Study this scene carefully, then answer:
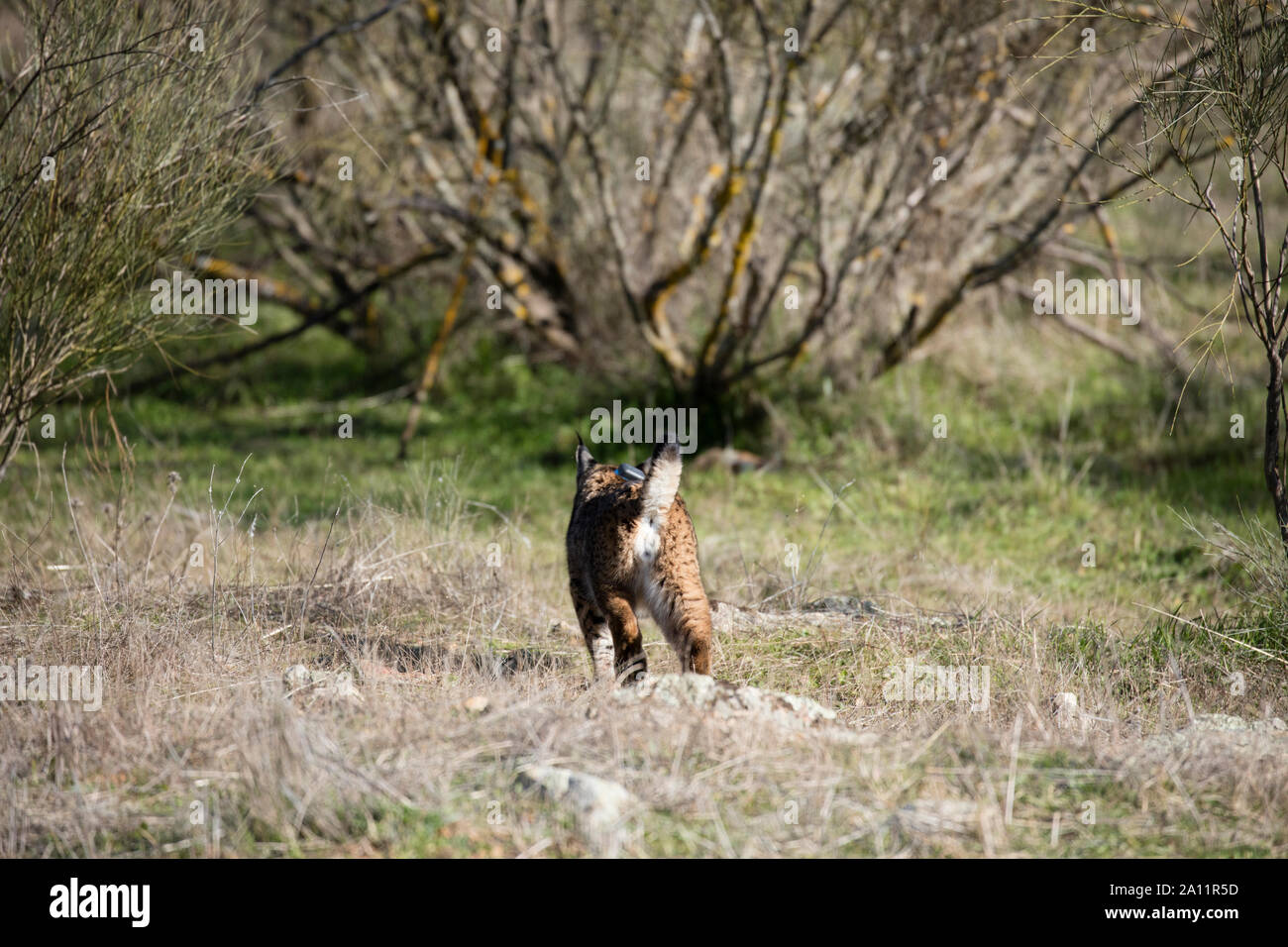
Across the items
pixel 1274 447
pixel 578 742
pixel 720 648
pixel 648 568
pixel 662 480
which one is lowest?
pixel 578 742

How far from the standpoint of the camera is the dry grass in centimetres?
340

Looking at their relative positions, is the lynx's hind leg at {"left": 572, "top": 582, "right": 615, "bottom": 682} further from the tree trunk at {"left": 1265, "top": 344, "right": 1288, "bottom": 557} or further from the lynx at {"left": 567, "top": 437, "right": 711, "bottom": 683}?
the tree trunk at {"left": 1265, "top": 344, "right": 1288, "bottom": 557}

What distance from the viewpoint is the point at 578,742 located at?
3.80 m

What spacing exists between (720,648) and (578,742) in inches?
63.4

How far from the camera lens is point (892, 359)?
1028 cm

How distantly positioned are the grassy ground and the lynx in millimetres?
332

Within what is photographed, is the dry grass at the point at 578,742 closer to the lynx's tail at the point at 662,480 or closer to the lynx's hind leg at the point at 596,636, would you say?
the lynx's hind leg at the point at 596,636

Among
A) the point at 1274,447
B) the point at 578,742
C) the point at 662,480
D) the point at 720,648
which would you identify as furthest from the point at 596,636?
the point at 1274,447

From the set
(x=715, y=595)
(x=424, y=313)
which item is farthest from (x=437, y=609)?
(x=424, y=313)

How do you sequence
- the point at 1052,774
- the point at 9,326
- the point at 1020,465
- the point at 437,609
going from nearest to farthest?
1. the point at 1052,774
2. the point at 9,326
3. the point at 437,609
4. the point at 1020,465

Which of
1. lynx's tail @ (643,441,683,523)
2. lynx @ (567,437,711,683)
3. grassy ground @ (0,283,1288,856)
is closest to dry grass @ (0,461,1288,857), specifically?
grassy ground @ (0,283,1288,856)

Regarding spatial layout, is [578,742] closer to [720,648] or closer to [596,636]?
[596,636]

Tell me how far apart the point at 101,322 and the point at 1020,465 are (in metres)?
6.73

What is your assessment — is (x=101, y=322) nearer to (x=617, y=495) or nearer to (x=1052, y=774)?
(x=617, y=495)
